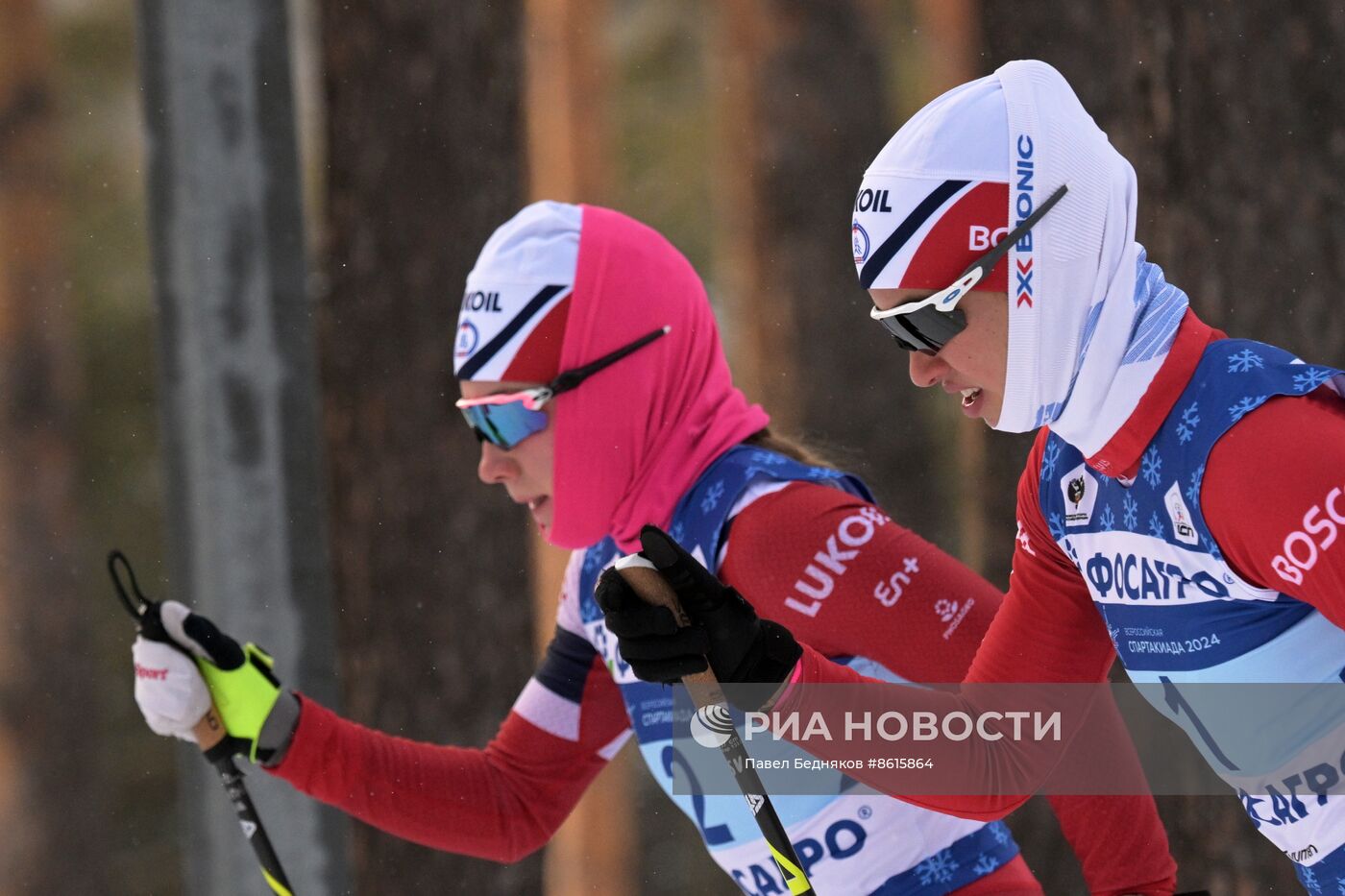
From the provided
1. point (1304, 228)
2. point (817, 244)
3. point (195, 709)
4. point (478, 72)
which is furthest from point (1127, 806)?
point (817, 244)

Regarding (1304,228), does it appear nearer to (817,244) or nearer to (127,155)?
(817,244)

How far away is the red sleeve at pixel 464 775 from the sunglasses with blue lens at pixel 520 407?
584 millimetres

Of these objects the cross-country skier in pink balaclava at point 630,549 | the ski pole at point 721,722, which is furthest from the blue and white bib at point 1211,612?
the ski pole at point 721,722

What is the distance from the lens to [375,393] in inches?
222

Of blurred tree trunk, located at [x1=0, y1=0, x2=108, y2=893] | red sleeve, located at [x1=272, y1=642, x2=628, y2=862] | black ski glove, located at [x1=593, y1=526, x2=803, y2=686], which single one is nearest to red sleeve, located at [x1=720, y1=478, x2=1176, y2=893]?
black ski glove, located at [x1=593, y1=526, x2=803, y2=686]

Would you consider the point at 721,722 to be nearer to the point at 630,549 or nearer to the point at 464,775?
the point at 630,549

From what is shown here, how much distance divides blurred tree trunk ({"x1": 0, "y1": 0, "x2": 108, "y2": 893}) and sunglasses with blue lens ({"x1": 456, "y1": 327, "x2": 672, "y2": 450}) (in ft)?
27.8

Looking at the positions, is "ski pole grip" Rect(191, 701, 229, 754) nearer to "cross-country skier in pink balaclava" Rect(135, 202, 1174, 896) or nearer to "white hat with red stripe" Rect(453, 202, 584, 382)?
"cross-country skier in pink balaclava" Rect(135, 202, 1174, 896)

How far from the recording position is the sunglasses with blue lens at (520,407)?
319cm

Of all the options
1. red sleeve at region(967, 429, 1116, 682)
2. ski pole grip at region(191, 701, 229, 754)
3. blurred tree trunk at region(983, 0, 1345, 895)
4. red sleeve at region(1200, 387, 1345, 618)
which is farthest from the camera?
blurred tree trunk at region(983, 0, 1345, 895)

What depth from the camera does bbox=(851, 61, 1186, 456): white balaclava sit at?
7.45 ft

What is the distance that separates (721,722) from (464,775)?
1172 millimetres

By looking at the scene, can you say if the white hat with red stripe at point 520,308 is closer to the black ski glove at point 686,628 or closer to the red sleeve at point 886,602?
the red sleeve at point 886,602

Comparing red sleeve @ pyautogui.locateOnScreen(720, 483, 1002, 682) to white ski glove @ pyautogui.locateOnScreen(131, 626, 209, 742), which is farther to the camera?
white ski glove @ pyautogui.locateOnScreen(131, 626, 209, 742)
